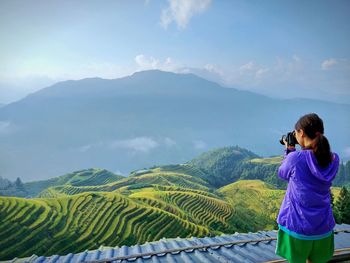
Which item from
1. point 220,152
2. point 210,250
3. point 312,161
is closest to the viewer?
point 312,161

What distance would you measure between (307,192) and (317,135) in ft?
1.08

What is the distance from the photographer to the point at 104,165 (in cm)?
15225

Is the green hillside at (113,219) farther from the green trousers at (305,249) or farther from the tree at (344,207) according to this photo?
the green trousers at (305,249)

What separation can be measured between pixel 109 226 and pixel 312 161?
2234 cm

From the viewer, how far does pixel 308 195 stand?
1.71 m

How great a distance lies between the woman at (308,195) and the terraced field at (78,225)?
19.3 m

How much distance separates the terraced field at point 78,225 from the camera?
18652mm

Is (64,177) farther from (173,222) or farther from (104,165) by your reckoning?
(104,165)

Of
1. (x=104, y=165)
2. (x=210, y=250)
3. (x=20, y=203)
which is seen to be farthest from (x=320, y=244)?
(x=104, y=165)

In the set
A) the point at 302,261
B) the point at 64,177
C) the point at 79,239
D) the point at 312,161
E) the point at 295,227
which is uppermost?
the point at 312,161

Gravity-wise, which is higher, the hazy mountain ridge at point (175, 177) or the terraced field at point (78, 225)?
the terraced field at point (78, 225)

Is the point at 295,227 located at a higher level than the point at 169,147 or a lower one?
higher

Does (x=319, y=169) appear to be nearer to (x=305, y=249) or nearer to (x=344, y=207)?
(x=305, y=249)

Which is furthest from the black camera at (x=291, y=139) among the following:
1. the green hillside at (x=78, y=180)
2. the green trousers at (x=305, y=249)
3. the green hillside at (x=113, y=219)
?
the green hillside at (x=78, y=180)
